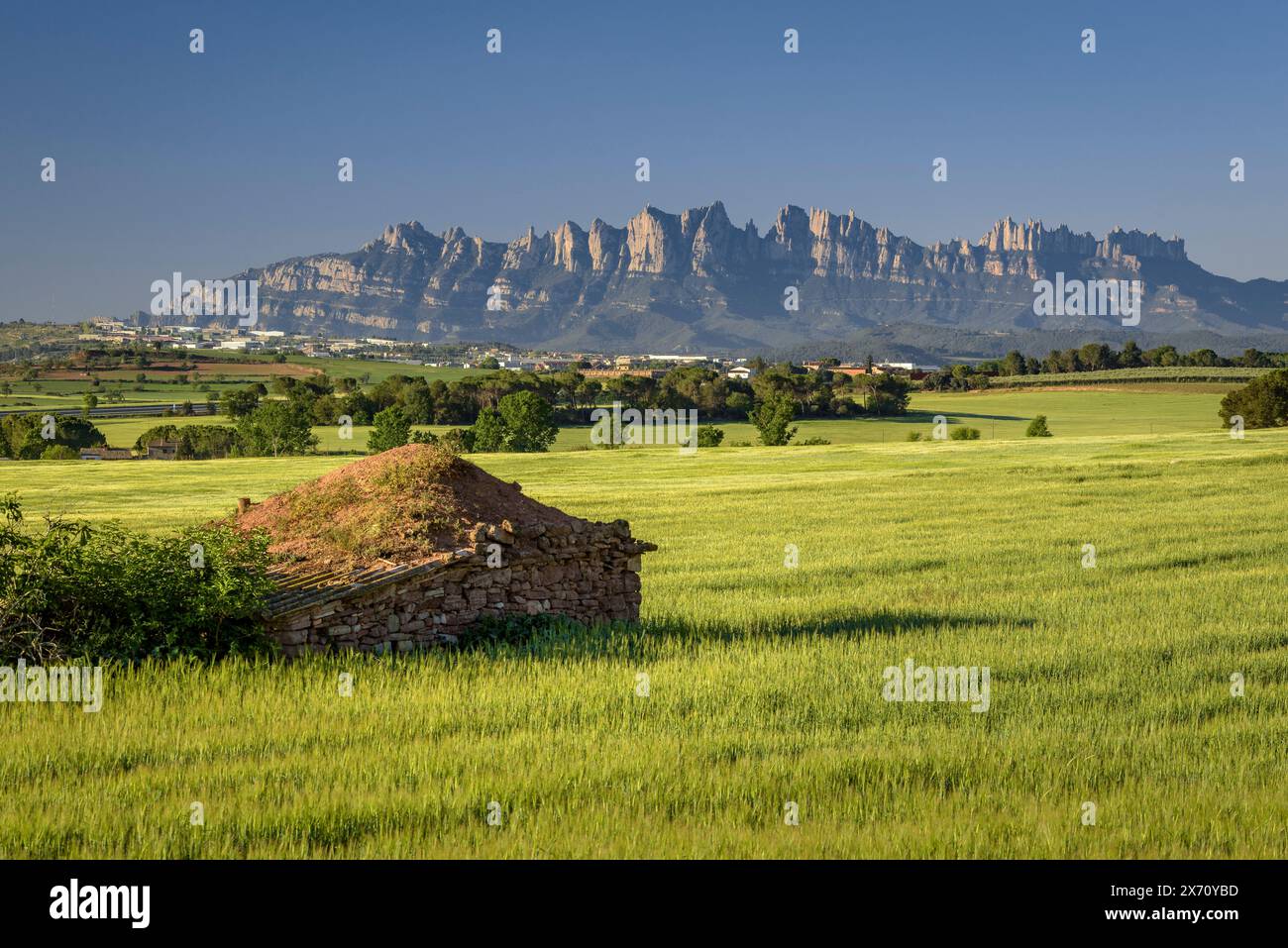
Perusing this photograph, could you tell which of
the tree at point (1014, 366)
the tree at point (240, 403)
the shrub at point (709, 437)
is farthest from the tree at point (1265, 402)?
the tree at point (1014, 366)

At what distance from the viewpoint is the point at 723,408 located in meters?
134

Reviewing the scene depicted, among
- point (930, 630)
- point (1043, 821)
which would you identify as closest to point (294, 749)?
point (1043, 821)

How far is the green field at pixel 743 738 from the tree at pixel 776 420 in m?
84.9

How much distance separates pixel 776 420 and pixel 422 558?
96.8 meters

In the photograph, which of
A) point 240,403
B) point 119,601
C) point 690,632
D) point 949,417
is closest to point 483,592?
point 690,632

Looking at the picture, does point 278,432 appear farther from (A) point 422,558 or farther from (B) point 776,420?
(A) point 422,558

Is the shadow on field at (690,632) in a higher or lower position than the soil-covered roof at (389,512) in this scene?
lower

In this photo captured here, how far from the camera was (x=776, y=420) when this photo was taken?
10956 centimetres

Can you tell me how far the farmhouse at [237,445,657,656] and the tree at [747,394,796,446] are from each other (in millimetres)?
90816

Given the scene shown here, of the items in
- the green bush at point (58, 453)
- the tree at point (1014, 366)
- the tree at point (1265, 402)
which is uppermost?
the tree at point (1014, 366)

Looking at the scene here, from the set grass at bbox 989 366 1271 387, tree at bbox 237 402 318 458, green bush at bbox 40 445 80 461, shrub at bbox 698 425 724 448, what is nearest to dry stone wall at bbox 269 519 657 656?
green bush at bbox 40 445 80 461

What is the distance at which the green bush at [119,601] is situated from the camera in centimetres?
1258

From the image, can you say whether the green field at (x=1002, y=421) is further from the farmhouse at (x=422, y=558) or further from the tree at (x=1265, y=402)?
the farmhouse at (x=422, y=558)
